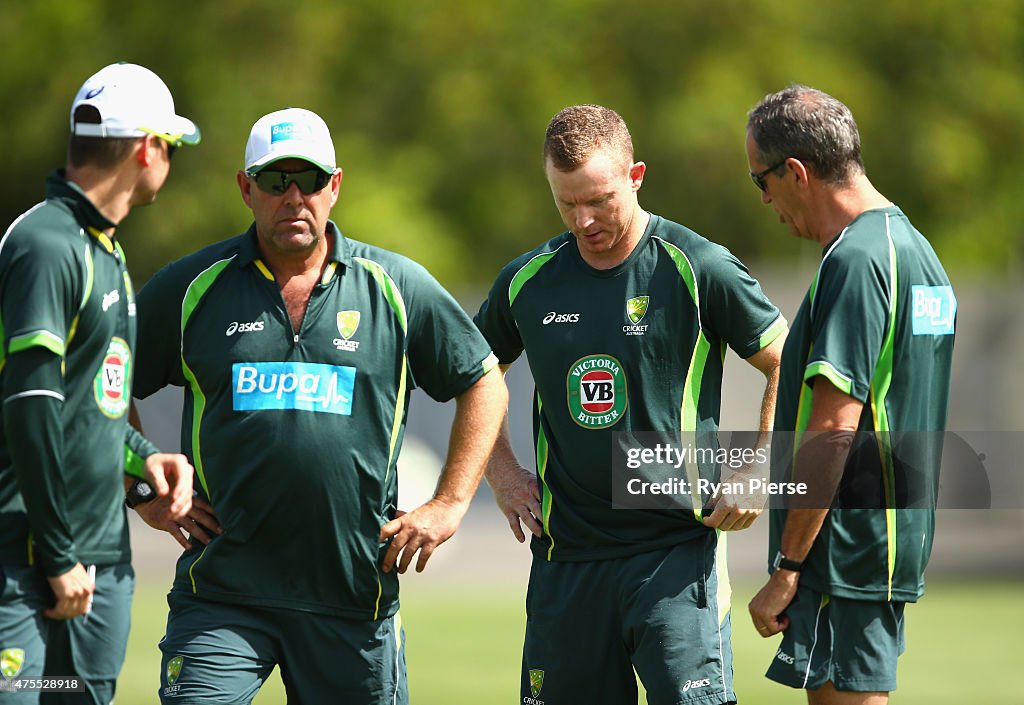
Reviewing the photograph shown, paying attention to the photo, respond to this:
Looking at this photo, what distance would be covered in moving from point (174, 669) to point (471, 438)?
1.43 meters

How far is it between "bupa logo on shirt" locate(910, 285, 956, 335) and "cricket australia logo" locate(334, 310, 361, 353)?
208cm

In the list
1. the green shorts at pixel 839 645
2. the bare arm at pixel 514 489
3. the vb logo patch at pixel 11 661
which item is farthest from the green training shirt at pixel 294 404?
the green shorts at pixel 839 645

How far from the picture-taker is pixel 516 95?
95.2ft

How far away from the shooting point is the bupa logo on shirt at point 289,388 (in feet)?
18.3

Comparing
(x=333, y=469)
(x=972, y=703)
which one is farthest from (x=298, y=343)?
(x=972, y=703)

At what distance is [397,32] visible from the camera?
1147 inches

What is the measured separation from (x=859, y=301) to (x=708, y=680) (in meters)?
1.69

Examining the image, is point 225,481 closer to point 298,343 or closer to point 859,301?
point 298,343

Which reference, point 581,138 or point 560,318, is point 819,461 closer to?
point 560,318

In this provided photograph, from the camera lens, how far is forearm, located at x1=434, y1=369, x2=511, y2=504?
5812 millimetres

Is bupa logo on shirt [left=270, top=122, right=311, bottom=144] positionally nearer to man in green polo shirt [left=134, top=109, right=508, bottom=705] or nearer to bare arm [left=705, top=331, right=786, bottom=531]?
man in green polo shirt [left=134, top=109, right=508, bottom=705]

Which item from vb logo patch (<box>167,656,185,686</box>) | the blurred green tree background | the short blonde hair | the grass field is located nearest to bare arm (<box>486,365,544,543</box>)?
the short blonde hair

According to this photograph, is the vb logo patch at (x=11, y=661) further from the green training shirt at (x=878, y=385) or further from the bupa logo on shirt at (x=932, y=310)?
the bupa logo on shirt at (x=932, y=310)

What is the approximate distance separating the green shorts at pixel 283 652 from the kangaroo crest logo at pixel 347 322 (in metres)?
1.08
